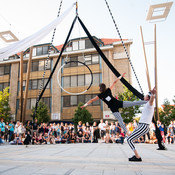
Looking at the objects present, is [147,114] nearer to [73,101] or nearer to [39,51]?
[73,101]

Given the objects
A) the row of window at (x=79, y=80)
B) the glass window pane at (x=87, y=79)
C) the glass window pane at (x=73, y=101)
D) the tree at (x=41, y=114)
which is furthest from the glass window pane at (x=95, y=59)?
the tree at (x=41, y=114)

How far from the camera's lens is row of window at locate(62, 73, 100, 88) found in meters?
31.1

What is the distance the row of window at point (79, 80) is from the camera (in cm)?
3113

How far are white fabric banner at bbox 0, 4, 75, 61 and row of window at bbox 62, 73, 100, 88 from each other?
22358 millimetres

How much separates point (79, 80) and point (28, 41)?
2421 cm

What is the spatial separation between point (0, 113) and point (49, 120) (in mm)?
7659

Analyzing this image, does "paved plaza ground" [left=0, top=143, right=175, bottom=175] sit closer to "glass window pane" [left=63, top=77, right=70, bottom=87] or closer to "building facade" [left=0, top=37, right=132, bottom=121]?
"building facade" [left=0, top=37, right=132, bottom=121]

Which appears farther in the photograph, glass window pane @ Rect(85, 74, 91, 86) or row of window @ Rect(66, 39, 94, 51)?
row of window @ Rect(66, 39, 94, 51)

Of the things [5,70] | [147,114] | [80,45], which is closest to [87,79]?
[80,45]

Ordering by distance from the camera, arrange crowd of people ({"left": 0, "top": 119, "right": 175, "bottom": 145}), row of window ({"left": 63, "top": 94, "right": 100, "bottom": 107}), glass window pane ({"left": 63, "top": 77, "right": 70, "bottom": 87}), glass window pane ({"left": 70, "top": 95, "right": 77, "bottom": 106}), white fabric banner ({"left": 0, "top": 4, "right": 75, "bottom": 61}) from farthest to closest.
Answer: glass window pane ({"left": 63, "top": 77, "right": 70, "bottom": 87}) → glass window pane ({"left": 70, "top": 95, "right": 77, "bottom": 106}) → row of window ({"left": 63, "top": 94, "right": 100, "bottom": 107}) → crowd of people ({"left": 0, "top": 119, "right": 175, "bottom": 145}) → white fabric banner ({"left": 0, "top": 4, "right": 75, "bottom": 61})

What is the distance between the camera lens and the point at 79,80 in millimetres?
31672

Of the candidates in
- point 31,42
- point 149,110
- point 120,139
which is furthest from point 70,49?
point 149,110

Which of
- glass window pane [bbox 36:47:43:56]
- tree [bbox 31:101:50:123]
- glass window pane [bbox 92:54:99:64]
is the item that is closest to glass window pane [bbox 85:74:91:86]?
glass window pane [bbox 92:54:99:64]

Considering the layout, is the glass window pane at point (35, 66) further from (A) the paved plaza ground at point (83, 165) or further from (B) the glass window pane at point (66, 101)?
(A) the paved plaza ground at point (83, 165)
